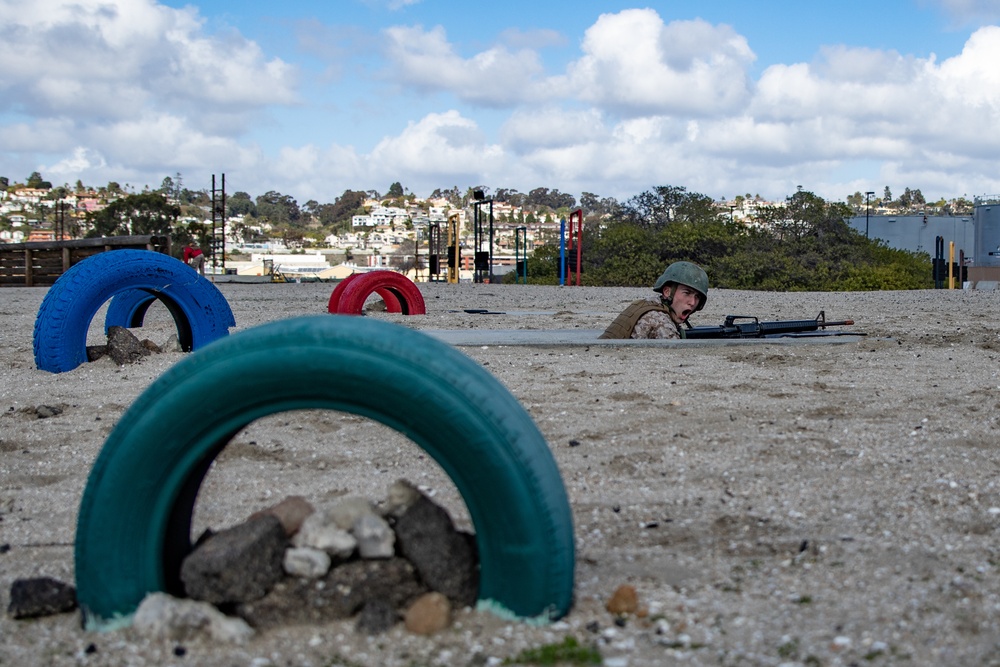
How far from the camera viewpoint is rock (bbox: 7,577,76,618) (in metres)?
2.93

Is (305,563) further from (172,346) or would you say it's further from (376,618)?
(172,346)

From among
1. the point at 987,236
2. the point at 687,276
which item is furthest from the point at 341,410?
the point at 987,236

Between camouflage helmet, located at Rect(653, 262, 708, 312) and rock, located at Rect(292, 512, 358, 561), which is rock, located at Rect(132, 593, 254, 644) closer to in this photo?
rock, located at Rect(292, 512, 358, 561)

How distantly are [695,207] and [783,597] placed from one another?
40.5 metres

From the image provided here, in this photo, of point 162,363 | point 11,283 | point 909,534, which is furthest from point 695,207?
point 909,534

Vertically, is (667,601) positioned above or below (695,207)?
below

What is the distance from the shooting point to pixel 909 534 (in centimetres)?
351

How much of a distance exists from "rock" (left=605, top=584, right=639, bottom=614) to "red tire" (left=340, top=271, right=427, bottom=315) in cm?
887

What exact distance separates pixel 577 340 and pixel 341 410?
21.3 feet

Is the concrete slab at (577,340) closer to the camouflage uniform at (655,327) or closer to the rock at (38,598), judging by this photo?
the camouflage uniform at (655,327)

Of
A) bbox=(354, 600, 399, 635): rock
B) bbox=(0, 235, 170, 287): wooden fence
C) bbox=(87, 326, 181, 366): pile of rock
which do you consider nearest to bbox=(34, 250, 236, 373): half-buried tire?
bbox=(87, 326, 181, 366): pile of rock

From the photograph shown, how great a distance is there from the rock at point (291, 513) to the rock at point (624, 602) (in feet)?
3.02

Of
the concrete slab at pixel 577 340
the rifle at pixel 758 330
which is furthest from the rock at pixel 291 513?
the rifle at pixel 758 330

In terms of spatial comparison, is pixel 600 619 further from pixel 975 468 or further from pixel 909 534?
pixel 975 468
